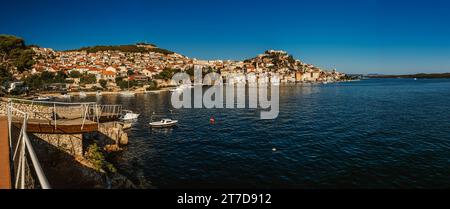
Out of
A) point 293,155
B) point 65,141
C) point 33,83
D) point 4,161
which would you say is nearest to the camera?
point 4,161

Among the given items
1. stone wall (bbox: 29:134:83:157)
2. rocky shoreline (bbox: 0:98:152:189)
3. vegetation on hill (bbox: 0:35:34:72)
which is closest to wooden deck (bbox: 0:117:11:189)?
rocky shoreline (bbox: 0:98:152:189)

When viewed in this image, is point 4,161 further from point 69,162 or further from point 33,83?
point 33,83

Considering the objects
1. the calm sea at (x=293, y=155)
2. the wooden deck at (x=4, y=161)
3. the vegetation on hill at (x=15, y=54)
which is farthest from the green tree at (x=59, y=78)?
the wooden deck at (x=4, y=161)

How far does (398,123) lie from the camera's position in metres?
43.8

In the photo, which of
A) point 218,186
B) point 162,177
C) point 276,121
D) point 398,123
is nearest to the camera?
point 218,186

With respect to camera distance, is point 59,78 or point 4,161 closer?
point 4,161

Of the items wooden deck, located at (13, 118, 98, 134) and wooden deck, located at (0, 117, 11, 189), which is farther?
wooden deck, located at (13, 118, 98, 134)

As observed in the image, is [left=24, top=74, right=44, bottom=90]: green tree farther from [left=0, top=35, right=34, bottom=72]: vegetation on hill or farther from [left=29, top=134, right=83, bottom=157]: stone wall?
[left=29, top=134, right=83, bottom=157]: stone wall

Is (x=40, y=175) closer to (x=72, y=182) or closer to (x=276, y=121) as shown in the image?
(x=72, y=182)

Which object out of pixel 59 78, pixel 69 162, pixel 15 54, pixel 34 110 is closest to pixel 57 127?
pixel 69 162
